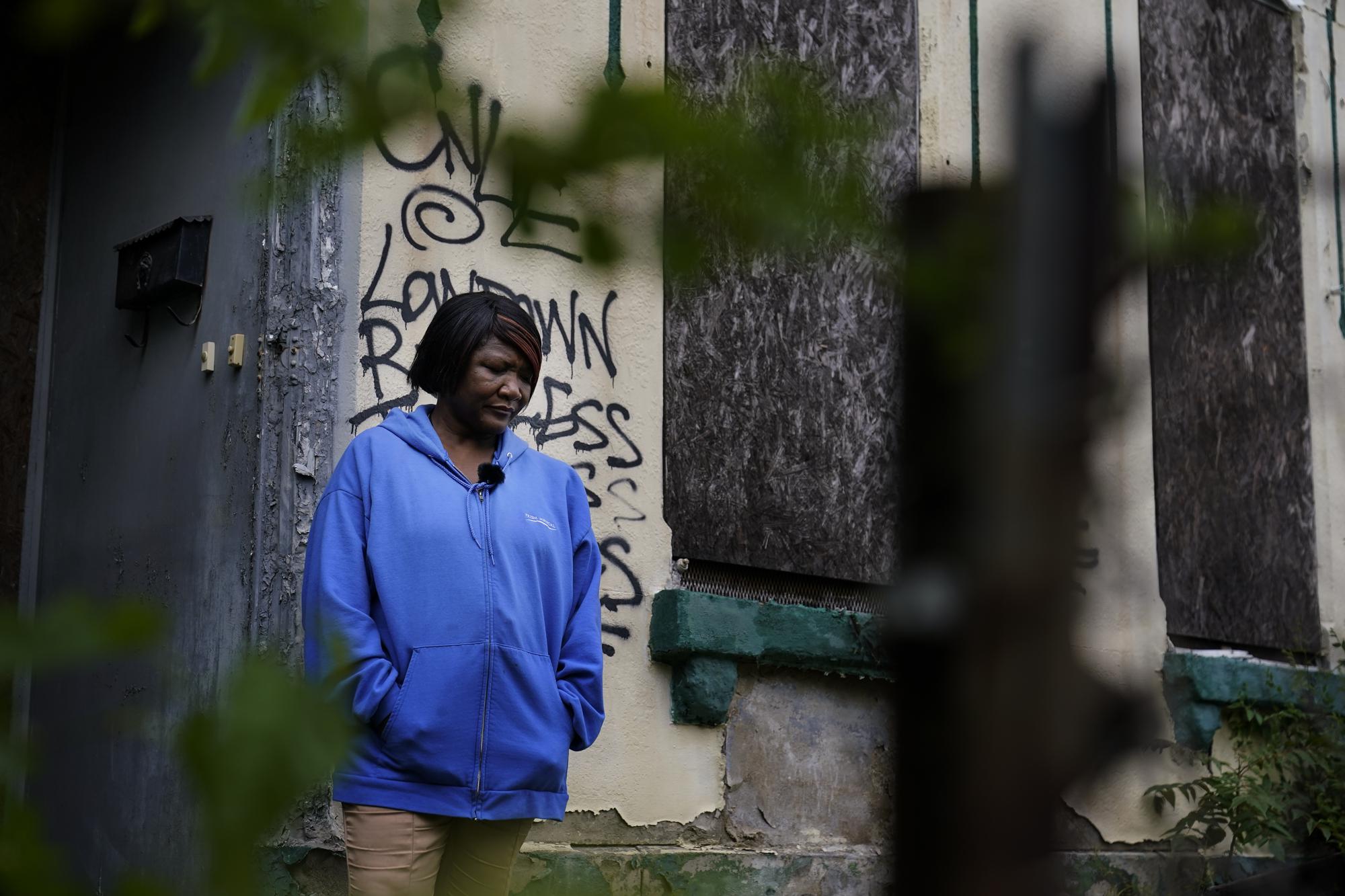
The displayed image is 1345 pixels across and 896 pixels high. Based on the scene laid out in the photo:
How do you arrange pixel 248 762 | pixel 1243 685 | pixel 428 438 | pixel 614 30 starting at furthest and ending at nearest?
pixel 1243 685 < pixel 614 30 < pixel 428 438 < pixel 248 762

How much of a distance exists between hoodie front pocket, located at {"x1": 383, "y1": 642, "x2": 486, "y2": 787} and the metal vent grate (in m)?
1.90

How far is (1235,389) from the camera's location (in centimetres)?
770

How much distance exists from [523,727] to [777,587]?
227 centimetres

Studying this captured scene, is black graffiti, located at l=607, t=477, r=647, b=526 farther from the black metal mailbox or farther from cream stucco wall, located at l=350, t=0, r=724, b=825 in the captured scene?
the black metal mailbox

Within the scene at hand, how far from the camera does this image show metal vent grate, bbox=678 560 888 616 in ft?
18.3

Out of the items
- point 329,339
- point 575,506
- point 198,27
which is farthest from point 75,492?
point 198,27

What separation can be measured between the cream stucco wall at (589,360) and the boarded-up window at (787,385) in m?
0.14

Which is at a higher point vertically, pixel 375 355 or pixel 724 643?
pixel 375 355

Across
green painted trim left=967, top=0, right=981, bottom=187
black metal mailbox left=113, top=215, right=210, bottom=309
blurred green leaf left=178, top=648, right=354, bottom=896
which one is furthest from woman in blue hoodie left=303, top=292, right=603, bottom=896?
green painted trim left=967, top=0, right=981, bottom=187

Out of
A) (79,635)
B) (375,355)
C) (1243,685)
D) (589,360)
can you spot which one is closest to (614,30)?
(589,360)

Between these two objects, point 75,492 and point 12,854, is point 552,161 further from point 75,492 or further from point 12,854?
point 75,492

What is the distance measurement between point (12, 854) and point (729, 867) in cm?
463

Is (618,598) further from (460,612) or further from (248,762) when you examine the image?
(248,762)

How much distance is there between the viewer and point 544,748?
368 centimetres
